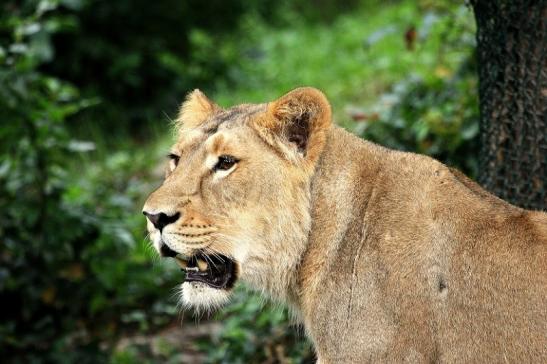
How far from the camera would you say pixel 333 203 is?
13.3 feet

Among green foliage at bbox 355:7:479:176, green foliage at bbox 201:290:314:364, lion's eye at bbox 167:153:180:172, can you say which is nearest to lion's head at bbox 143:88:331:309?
lion's eye at bbox 167:153:180:172

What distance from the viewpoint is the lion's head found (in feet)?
13.0

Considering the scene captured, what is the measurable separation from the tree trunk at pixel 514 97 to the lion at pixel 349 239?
83 cm

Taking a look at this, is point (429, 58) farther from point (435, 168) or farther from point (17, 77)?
point (435, 168)

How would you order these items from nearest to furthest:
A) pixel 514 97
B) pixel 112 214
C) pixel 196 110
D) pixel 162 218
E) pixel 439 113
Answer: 1. pixel 162 218
2. pixel 196 110
3. pixel 514 97
4. pixel 439 113
5. pixel 112 214

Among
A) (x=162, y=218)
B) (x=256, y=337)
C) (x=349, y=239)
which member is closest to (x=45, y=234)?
(x=256, y=337)

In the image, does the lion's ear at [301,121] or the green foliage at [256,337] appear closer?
the lion's ear at [301,121]

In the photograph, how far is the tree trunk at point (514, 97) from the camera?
464 cm

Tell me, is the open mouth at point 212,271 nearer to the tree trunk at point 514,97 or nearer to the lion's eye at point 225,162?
the lion's eye at point 225,162

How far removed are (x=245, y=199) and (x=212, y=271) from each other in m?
0.38

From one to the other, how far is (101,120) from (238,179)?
8.03m

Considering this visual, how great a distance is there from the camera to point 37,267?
647 cm

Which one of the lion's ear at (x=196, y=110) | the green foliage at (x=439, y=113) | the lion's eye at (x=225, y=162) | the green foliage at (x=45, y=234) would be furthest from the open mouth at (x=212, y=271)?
the green foliage at (x=439, y=113)

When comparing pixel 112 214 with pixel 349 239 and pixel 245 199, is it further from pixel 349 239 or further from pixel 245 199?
pixel 349 239
